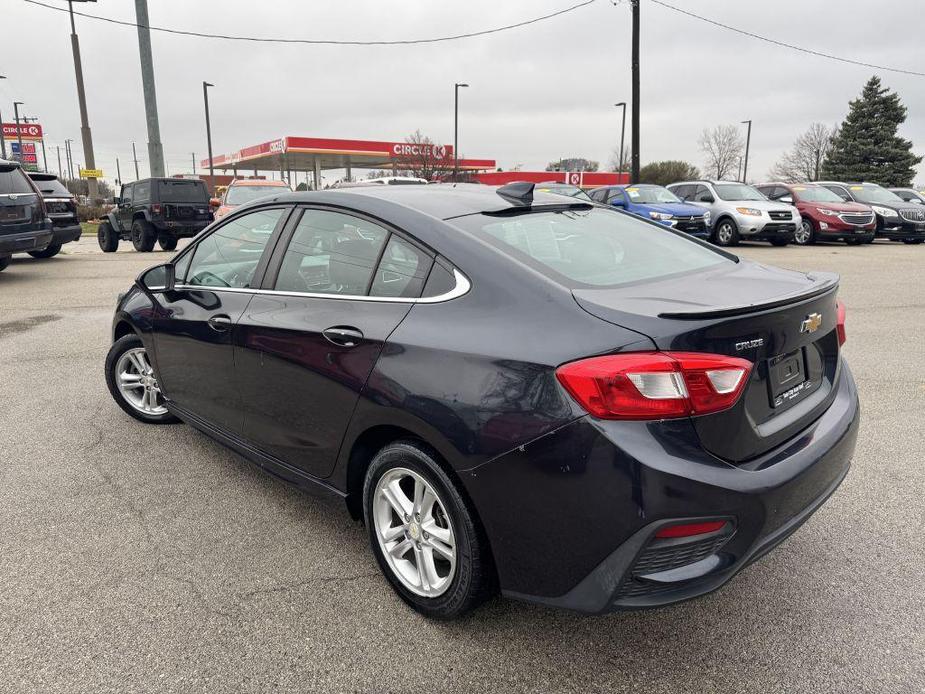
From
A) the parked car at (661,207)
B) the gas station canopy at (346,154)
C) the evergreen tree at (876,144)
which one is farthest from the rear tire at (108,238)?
the evergreen tree at (876,144)

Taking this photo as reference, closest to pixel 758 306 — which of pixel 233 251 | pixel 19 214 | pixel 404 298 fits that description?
pixel 404 298

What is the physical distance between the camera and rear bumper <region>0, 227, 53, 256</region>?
34.9 ft

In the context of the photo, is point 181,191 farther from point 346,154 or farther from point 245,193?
point 346,154

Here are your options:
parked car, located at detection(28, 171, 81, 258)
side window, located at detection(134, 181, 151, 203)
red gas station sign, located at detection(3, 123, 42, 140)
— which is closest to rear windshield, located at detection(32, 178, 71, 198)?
parked car, located at detection(28, 171, 81, 258)

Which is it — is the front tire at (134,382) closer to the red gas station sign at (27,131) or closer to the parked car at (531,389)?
the parked car at (531,389)

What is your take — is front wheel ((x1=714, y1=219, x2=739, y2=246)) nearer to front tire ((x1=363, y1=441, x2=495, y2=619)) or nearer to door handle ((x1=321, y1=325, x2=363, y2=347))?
door handle ((x1=321, y1=325, x2=363, y2=347))

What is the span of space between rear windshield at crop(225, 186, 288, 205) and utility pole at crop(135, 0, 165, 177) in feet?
11.8

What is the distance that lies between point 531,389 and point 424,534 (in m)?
0.77

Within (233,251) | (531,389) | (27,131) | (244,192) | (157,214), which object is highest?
(27,131)

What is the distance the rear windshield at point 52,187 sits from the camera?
1441 cm

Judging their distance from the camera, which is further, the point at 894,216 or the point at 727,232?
the point at 894,216

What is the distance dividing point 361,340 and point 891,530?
8.28 ft

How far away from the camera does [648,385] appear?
1933 millimetres

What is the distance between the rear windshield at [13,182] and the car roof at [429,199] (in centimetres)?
980
